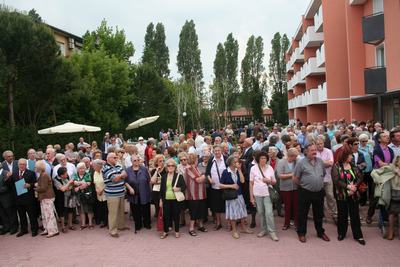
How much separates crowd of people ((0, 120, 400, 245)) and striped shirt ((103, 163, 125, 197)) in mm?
22

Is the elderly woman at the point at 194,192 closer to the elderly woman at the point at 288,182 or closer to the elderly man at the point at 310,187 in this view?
the elderly woman at the point at 288,182

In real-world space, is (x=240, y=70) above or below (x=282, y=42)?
below

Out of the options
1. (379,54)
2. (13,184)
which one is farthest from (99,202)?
(379,54)

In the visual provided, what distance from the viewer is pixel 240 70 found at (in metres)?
63.5

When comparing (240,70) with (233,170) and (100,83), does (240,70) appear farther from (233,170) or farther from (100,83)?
(233,170)

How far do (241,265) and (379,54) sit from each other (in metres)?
18.3

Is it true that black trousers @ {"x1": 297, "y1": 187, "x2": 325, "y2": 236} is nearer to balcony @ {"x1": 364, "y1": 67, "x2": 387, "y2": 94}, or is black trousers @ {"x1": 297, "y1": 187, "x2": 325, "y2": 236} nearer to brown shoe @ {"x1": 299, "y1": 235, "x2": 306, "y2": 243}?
brown shoe @ {"x1": 299, "y1": 235, "x2": 306, "y2": 243}

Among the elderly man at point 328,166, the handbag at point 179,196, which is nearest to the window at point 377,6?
the elderly man at point 328,166

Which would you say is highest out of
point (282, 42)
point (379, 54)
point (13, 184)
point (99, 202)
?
point (282, 42)

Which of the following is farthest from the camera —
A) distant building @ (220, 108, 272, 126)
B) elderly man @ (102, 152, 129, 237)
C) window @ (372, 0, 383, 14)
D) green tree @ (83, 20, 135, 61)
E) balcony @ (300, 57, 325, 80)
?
distant building @ (220, 108, 272, 126)

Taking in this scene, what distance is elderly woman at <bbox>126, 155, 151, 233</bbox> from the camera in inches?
339

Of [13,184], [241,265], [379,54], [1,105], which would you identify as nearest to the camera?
[241,265]

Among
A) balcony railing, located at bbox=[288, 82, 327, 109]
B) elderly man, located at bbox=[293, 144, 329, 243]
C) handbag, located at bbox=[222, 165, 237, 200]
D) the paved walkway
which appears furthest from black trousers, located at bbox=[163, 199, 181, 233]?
balcony railing, located at bbox=[288, 82, 327, 109]

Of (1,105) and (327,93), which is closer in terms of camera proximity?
(1,105)
